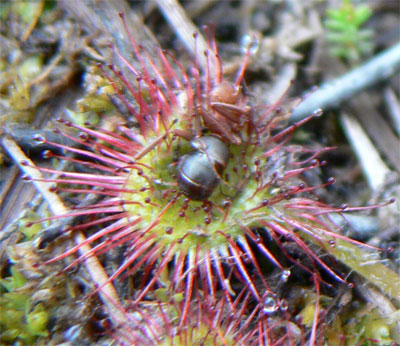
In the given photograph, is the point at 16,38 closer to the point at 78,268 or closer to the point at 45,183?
the point at 45,183

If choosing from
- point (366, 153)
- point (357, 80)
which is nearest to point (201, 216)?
point (366, 153)

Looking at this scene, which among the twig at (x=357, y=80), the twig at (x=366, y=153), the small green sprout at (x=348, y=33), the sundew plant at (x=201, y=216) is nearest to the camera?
the sundew plant at (x=201, y=216)

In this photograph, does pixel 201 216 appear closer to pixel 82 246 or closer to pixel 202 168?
pixel 202 168

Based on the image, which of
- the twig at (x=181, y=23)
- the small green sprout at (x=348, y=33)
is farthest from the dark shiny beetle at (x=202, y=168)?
the small green sprout at (x=348, y=33)

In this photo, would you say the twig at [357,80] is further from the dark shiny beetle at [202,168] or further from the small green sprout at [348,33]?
the dark shiny beetle at [202,168]

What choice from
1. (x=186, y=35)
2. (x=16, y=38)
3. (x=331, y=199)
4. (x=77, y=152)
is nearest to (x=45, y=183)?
(x=77, y=152)

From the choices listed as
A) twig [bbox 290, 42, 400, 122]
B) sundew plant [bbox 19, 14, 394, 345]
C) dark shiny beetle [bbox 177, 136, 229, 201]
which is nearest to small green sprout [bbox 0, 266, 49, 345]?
sundew plant [bbox 19, 14, 394, 345]
